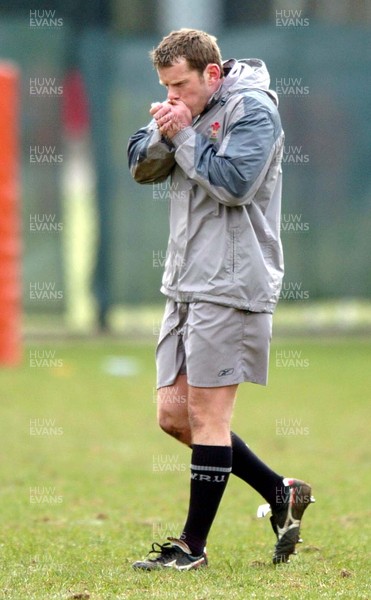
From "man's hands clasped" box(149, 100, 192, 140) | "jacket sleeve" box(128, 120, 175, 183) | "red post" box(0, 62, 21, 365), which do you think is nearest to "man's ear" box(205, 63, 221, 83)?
"man's hands clasped" box(149, 100, 192, 140)

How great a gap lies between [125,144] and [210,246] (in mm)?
10306

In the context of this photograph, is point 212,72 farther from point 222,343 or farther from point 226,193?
point 222,343

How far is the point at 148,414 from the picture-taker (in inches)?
407

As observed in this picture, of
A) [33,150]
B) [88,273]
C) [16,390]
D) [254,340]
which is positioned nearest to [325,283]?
[88,273]

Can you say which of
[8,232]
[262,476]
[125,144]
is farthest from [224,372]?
[125,144]

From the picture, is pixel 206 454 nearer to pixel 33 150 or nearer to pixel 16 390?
pixel 16 390

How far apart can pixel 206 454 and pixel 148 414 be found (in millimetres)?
5435

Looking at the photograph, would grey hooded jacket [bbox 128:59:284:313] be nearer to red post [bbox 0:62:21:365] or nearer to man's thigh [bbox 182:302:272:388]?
man's thigh [bbox 182:302:272:388]

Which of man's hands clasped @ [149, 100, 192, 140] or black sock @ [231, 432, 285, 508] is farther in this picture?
black sock @ [231, 432, 285, 508]

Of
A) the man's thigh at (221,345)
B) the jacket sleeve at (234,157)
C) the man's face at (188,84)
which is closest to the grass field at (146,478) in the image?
the man's thigh at (221,345)

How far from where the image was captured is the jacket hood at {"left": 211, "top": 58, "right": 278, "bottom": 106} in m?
5.01

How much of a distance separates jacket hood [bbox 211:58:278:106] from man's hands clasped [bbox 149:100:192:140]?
146 mm

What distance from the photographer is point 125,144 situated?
49.4 feet

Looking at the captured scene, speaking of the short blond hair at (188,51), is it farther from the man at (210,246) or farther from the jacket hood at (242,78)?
the jacket hood at (242,78)
